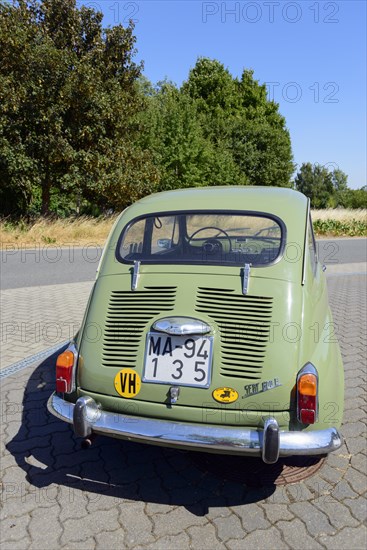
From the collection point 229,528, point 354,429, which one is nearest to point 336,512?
point 229,528

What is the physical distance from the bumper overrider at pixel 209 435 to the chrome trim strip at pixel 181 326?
1.72 ft

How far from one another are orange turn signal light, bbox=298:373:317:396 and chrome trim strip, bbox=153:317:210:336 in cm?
60

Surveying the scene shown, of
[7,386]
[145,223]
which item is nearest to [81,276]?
[7,386]

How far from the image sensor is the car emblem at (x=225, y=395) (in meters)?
2.47

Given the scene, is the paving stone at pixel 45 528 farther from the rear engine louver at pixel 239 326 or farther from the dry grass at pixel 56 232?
the dry grass at pixel 56 232

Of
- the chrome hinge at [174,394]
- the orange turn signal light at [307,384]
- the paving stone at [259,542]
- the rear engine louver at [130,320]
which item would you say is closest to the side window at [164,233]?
the rear engine louver at [130,320]

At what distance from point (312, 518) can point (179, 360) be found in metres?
1.17

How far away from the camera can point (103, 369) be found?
2.69 m

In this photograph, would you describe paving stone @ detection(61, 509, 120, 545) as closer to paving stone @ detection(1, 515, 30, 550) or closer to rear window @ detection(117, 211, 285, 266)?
paving stone @ detection(1, 515, 30, 550)

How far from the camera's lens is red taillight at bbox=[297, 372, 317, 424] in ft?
7.79

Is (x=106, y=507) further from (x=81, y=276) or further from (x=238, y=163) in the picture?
(x=238, y=163)

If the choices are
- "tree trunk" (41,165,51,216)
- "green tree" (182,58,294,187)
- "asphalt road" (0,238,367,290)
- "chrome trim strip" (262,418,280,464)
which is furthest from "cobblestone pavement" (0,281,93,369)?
"green tree" (182,58,294,187)

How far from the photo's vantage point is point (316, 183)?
65.4m

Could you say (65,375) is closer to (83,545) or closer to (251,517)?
(83,545)
